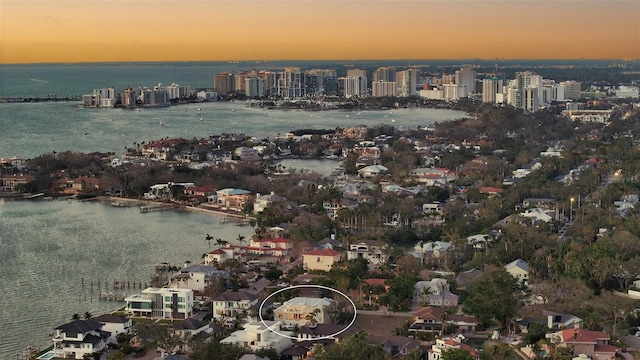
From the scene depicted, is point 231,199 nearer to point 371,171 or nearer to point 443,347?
point 371,171

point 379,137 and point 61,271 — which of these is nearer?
point 61,271

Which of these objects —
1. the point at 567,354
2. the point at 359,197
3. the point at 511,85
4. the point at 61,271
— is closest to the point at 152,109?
the point at 511,85

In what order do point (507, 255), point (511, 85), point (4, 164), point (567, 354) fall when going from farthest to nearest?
1. point (511, 85)
2. point (4, 164)
3. point (507, 255)
4. point (567, 354)

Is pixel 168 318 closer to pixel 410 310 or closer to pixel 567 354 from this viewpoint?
pixel 410 310

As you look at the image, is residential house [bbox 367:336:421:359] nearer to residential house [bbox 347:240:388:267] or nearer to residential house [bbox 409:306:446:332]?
residential house [bbox 409:306:446:332]

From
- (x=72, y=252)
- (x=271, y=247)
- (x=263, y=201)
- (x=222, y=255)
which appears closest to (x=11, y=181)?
(x=263, y=201)

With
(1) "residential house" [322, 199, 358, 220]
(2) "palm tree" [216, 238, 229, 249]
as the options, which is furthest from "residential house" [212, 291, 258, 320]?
(1) "residential house" [322, 199, 358, 220]
